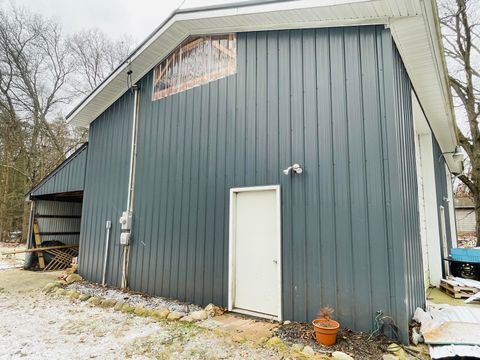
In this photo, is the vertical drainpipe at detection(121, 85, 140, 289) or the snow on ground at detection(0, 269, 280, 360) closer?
the snow on ground at detection(0, 269, 280, 360)

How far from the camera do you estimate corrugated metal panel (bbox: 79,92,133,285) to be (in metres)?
6.96

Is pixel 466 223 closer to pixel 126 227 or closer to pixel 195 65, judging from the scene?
pixel 195 65

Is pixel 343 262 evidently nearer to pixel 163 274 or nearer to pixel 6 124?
pixel 163 274

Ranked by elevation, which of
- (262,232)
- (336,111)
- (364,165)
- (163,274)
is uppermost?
(336,111)

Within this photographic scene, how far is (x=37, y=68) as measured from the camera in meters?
17.0

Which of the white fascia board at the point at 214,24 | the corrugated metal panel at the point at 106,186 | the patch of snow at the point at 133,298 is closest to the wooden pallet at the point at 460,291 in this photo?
the patch of snow at the point at 133,298

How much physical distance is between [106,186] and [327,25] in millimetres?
5939

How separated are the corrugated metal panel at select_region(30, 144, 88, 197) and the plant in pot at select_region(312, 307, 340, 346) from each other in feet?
23.9

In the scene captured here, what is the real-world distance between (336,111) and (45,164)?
55.8 feet

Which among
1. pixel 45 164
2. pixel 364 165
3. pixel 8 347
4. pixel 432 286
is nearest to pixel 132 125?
pixel 8 347

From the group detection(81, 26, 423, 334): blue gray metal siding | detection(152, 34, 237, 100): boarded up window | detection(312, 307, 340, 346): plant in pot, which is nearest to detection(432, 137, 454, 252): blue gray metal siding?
detection(81, 26, 423, 334): blue gray metal siding

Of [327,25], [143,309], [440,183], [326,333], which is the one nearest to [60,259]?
[143,309]

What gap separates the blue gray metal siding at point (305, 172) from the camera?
3684mm

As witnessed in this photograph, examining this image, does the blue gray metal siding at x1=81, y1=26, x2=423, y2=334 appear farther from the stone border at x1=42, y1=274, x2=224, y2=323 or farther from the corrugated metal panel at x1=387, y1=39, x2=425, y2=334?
the stone border at x1=42, y1=274, x2=224, y2=323
